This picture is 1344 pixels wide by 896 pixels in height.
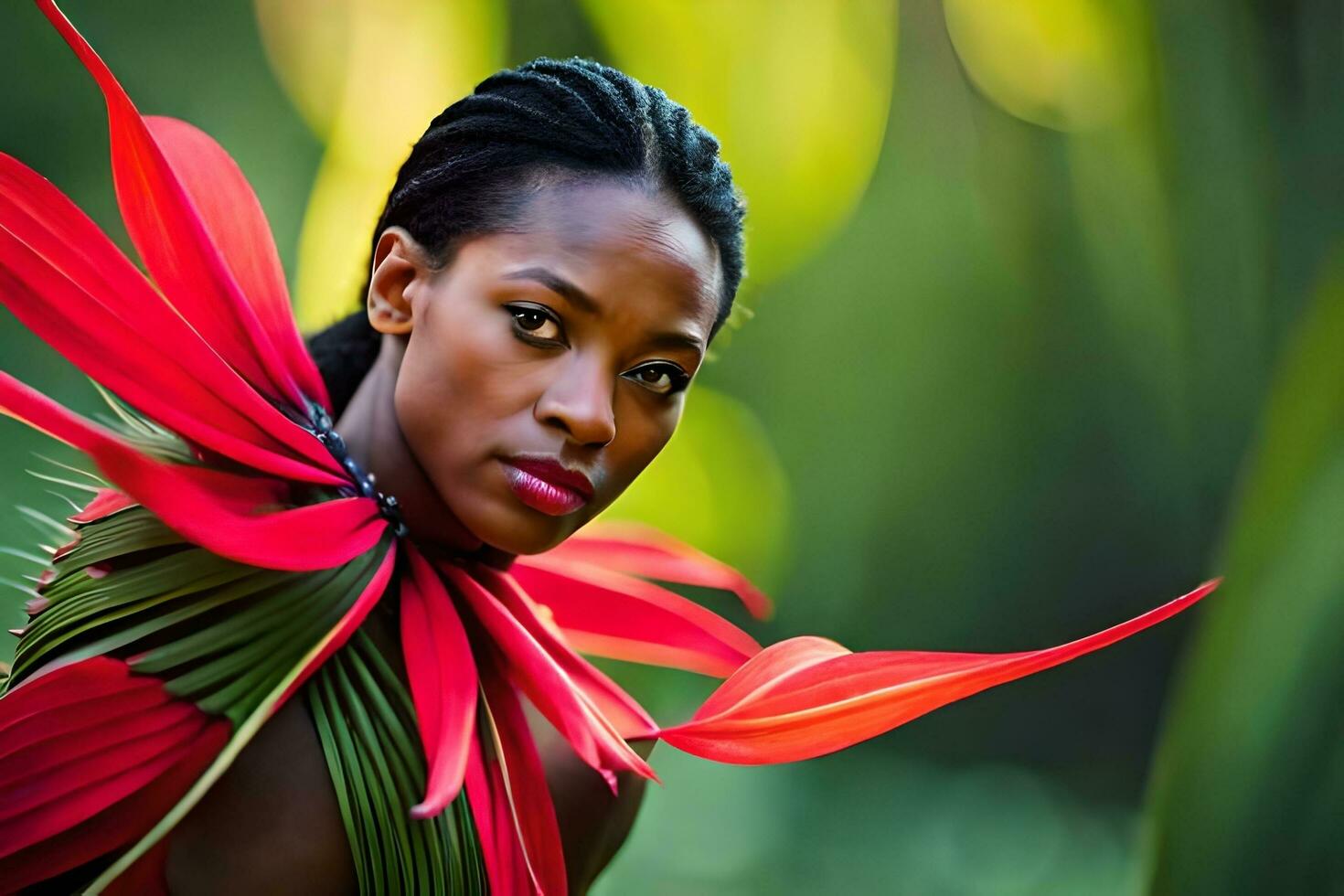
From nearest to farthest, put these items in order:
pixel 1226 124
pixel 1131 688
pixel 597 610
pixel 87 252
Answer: pixel 87 252 < pixel 597 610 < pixel 1226 124 < pixel 1131 688

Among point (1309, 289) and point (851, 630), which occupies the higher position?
point (1309, 289)

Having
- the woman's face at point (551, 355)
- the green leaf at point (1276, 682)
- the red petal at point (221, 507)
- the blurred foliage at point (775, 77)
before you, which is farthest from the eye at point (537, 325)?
the blurred foliage at point (775, 77)

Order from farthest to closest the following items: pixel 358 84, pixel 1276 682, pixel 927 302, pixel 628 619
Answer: pixel 927 302
pixel 358 84
pixel 1276 682
pixel 628 619

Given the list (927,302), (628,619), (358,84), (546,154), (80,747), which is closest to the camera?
(80,747)

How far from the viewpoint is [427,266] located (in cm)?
57

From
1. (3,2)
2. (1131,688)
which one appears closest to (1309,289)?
(1131,688)

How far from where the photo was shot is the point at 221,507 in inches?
18.6

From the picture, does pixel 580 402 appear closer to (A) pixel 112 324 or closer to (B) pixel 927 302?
(A) pixel 112 324

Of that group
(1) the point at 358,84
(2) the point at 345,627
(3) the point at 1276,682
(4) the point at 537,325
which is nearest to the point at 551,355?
(4) the point at 537,325

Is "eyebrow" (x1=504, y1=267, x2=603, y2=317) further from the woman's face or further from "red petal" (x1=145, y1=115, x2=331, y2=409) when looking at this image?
"red petal" (x1=145, y1=115, x2=331, y2=409)

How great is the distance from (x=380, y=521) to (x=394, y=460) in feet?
0.12

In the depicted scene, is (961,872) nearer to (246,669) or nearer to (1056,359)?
(1056,359)

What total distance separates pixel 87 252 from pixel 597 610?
36 cm

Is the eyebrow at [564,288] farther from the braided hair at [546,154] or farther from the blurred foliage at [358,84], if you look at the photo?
the blurred foliage at [358,84]
